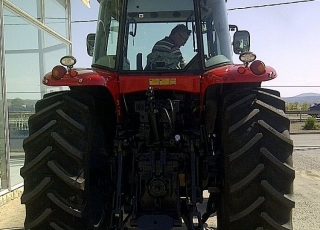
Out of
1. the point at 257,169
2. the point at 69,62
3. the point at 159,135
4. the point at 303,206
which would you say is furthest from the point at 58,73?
the point at 303,206

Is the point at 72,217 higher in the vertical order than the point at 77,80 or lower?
lower

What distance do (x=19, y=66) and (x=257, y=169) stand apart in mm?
6048

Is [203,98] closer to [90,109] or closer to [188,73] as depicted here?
[188,73]

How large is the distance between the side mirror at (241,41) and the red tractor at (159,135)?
0.52 m

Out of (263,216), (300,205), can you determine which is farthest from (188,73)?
(300,205)

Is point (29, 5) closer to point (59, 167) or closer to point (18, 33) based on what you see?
point (18, 33)

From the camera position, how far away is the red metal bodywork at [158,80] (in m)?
3.44

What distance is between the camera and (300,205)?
20.3 ft

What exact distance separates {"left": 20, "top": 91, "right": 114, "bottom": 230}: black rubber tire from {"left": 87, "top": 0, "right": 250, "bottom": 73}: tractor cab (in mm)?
781

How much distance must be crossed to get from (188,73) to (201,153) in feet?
2.39

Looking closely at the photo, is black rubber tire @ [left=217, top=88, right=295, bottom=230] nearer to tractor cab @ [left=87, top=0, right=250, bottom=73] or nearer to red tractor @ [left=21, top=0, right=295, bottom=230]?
red tractor @ [left=21, top=0, right=295, bottom=230]

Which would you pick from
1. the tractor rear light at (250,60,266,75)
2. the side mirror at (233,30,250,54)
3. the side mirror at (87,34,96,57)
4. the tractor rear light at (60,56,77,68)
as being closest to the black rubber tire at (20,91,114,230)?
the tractor rear light at (60,56,77,68)

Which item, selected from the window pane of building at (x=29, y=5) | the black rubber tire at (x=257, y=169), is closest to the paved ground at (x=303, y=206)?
the black rubber tire at (x=257, y=169)

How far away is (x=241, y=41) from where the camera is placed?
15.9ft
